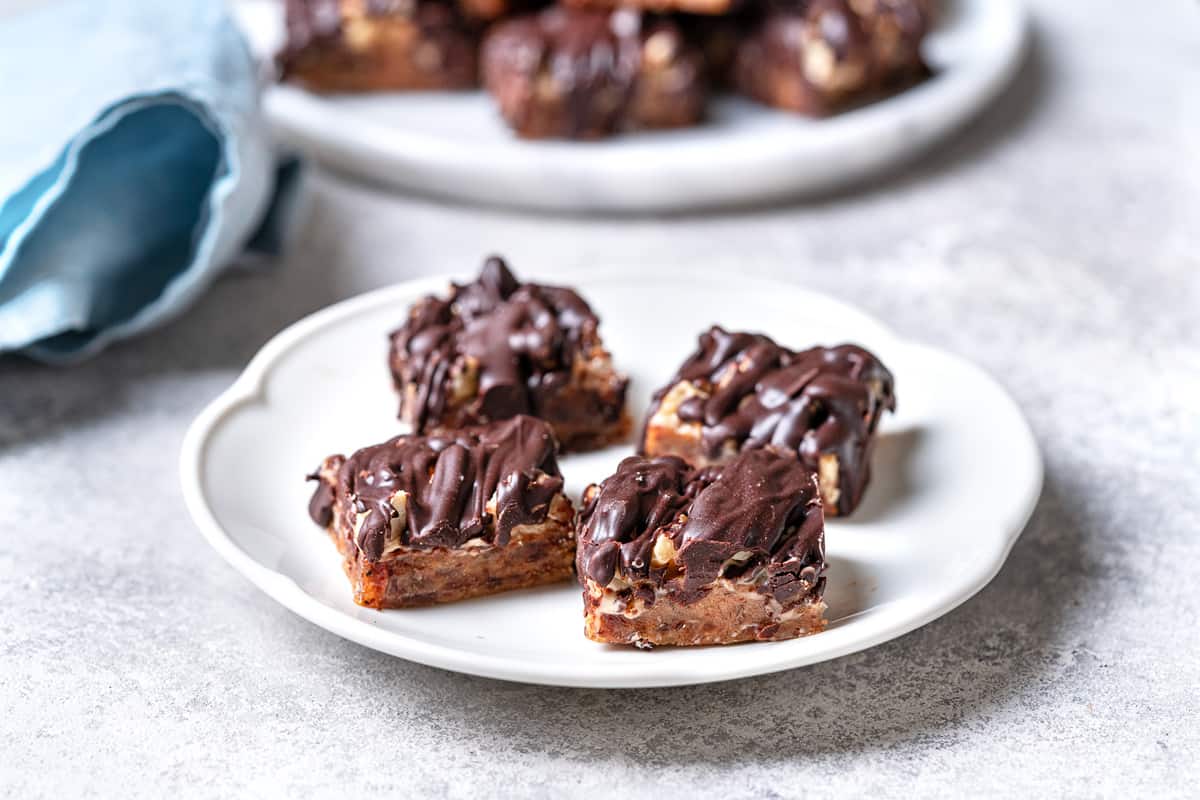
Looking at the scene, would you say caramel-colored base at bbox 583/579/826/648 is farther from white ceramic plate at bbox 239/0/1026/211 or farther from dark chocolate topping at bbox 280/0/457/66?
dark chocolate topping at bbox 280/0/457/66

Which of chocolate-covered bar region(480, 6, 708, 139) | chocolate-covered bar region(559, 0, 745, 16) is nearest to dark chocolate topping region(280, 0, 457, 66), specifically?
chocolate-covered bar region(480, 6, 708, 139)

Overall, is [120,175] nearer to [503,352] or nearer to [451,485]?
[503,352]

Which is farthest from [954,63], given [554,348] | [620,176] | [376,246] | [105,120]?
[105,120]

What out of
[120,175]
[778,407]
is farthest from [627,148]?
[778,407]

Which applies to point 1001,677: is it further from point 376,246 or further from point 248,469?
point 376,246

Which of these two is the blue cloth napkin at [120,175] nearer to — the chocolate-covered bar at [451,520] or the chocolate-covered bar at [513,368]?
the chocolate-covered bar at [513,368]

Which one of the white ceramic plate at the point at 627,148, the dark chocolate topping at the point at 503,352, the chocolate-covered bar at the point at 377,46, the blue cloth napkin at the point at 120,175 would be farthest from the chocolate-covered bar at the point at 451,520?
the chocolate-covered bar at the point at 377,46

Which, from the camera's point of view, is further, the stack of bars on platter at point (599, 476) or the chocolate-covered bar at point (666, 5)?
the chocolate-covered bar at point (666, 5)
